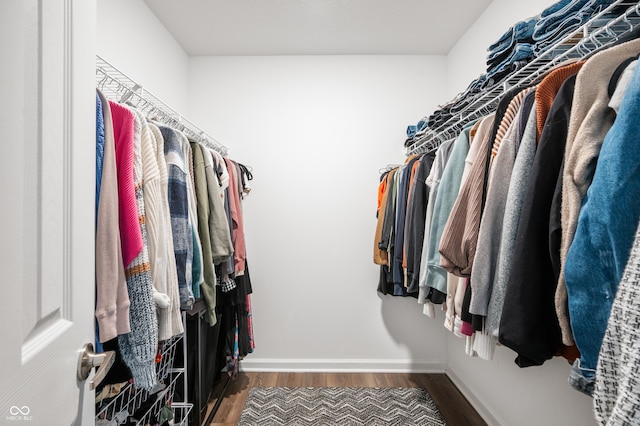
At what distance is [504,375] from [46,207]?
2.24m

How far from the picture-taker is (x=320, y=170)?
2686 millimetres

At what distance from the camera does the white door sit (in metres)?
0.40

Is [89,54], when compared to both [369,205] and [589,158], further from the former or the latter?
[369,205]

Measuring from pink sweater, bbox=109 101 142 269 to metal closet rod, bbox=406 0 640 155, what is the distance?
127 centimetres

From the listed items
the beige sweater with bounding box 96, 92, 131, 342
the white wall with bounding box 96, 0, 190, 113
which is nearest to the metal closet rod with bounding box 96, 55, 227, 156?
the white wall with bounding box 96, 0, 190, 113

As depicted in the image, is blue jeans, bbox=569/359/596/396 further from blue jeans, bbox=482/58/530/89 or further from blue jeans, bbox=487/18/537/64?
blue jeans, bbox=487/18/537/64

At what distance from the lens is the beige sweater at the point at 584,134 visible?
2.23 feet

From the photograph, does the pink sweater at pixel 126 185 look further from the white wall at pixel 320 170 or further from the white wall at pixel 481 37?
the white wall at pixel 481 37

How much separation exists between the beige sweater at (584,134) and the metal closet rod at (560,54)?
0.41ft

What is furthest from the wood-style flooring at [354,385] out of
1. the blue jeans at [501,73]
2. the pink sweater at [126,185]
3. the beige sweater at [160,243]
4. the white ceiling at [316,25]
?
the white ceiling at [316,25]

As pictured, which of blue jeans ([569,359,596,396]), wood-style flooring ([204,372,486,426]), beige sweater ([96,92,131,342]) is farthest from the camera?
wood-style flooring ([204,372,486,426])

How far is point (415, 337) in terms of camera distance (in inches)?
105

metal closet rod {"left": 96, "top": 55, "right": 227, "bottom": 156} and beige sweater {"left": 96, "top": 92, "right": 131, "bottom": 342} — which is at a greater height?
metal closet rod {"left": 96, "top": 55, "right": 227, "bottom": 156}

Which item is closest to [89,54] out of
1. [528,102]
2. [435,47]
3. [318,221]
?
[528,102]
